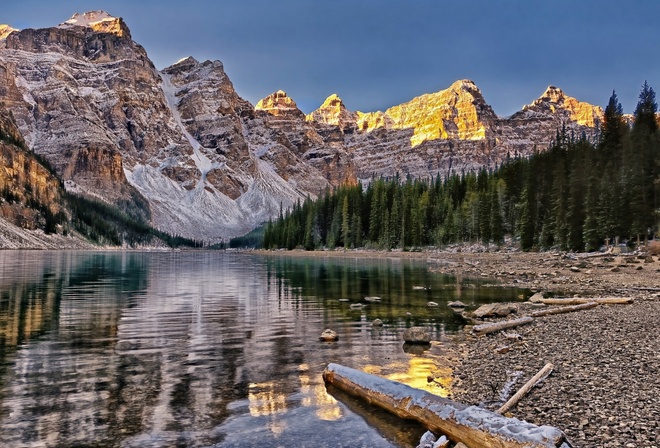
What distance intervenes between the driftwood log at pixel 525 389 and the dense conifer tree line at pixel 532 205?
58692 mm

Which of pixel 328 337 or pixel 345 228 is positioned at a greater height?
pixel 345 228

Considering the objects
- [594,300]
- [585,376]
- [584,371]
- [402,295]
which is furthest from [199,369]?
[402,295]

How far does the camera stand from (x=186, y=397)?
13086 millimetres

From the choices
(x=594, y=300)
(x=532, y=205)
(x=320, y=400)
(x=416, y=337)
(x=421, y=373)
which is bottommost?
(x=320, y=400)

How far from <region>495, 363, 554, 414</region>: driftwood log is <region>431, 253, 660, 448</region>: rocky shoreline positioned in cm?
14

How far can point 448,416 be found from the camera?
1005 centimetres

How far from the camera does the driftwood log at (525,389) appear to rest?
36.5 feet

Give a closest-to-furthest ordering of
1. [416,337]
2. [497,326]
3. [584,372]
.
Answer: [584,372], [416,337], [497,326]

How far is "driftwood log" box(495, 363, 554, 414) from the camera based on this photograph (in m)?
11.1

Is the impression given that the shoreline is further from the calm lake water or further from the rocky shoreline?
the calm lake water

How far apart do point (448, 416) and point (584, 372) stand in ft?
19.1

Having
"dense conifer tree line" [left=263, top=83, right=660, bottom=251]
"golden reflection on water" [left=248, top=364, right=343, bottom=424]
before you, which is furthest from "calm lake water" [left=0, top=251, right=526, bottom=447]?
"dense conifer tree line" [left=263, top=83, right=660, bottom=251]

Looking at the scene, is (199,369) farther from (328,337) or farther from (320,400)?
(328,337)

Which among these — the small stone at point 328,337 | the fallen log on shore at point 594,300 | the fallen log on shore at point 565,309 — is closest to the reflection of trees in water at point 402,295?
the fallen log on shore at point 565,309
